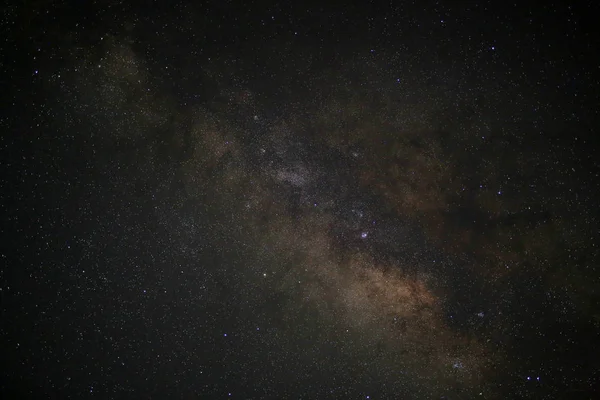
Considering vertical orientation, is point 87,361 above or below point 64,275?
below

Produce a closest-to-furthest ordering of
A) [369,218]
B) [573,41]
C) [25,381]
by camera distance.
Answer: [573,41] < [369,218] < [25,381]

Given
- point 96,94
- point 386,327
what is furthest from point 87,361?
point 386,327

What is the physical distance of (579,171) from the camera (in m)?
2.26

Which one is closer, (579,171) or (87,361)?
(579,171)

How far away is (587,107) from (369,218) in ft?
5.81

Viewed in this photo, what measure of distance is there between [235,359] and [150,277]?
0.95 metres

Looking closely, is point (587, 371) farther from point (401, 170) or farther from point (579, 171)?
point (401, 170)

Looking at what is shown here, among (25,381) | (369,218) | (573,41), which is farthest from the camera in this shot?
(25,381)

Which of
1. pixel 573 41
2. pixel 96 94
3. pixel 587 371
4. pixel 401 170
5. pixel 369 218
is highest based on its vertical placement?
pixel 573 41

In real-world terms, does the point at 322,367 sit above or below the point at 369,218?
below

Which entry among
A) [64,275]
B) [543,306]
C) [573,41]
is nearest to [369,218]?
[543,306]

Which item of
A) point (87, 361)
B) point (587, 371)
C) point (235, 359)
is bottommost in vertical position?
point (87, 361)

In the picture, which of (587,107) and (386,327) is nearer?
(587,107)

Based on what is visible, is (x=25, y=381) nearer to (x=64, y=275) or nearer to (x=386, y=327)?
(x=64, y=275)
